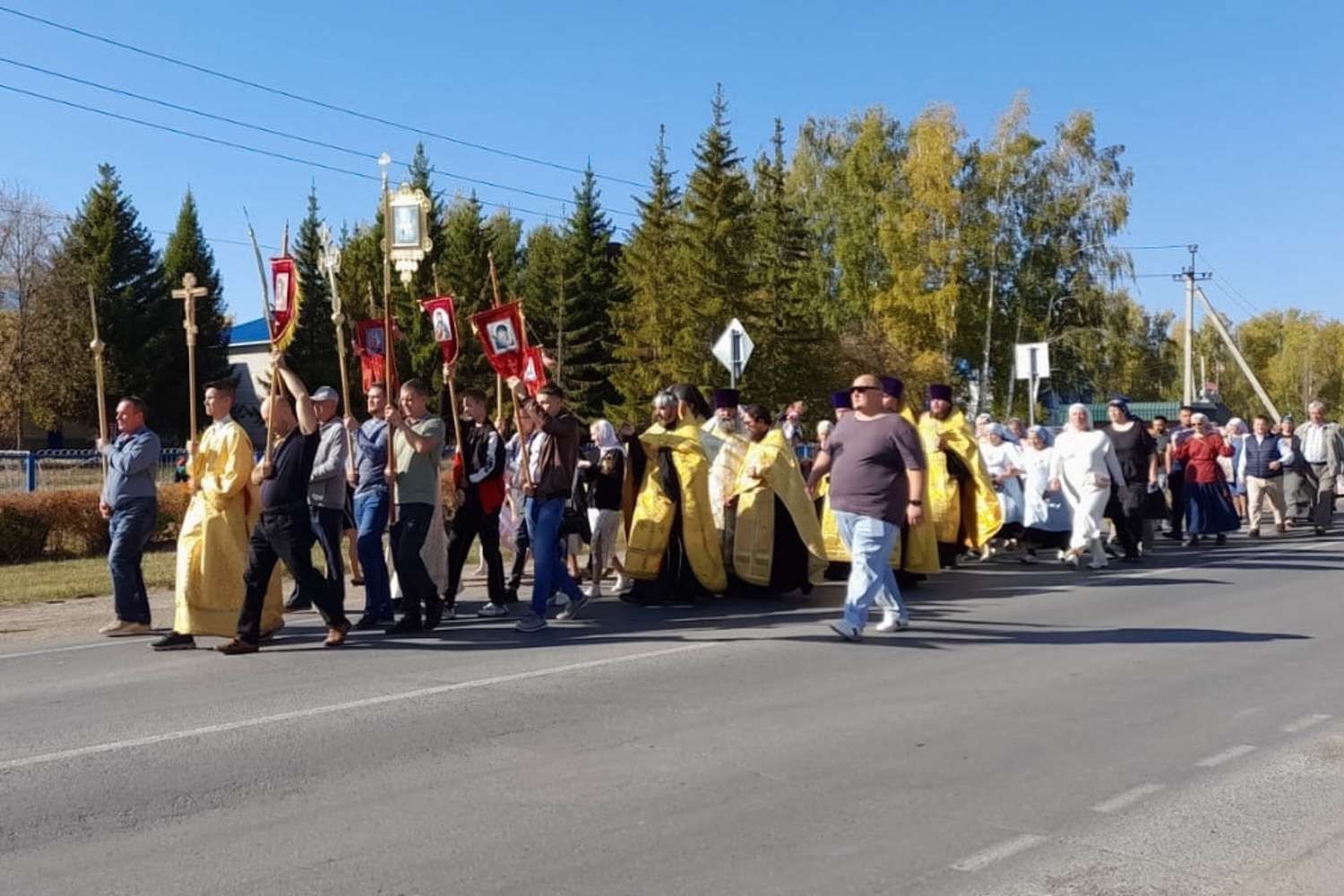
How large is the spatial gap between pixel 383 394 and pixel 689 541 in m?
2.92

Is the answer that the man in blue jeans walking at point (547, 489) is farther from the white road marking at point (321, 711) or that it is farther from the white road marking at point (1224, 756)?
the white road marking at point (1224, 756)

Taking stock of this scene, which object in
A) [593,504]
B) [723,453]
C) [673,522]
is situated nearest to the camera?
[673,522]

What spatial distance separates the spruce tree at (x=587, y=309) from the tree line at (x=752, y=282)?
116 millimetres

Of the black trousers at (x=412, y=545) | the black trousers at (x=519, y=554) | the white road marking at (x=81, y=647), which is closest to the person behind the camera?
the white road marking at (x=81, y=647)

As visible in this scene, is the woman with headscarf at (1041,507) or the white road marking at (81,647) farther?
the woman with headscarf at (1041,507)

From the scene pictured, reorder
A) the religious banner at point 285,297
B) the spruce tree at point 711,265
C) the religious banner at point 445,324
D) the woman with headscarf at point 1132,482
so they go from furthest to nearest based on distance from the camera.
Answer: the spruce tree at point 711,265 < the woman with headscarf at point 1132,482 < the religious banner at point 445,324 < the religious banner at point 285,297

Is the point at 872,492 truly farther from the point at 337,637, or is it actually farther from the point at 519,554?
the point at 519,554

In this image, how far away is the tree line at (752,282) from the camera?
45.0 metres

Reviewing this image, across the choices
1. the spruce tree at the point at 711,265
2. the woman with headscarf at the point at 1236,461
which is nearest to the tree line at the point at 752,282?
the spruce tree at the point at 711,265

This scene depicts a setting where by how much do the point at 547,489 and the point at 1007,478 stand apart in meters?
7.50

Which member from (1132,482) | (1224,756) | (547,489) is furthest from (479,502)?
(1132,482)

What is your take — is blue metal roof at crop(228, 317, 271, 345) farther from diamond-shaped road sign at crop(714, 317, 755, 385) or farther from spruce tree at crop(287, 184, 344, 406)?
diamond-shaped road sign at crop(714, 317, 755, 385)

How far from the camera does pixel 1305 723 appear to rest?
679cm

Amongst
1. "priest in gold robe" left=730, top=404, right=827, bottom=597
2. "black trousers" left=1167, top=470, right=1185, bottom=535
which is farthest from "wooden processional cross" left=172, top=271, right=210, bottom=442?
"black trousers" left=1167, top=470, right=1185, bottom=535
